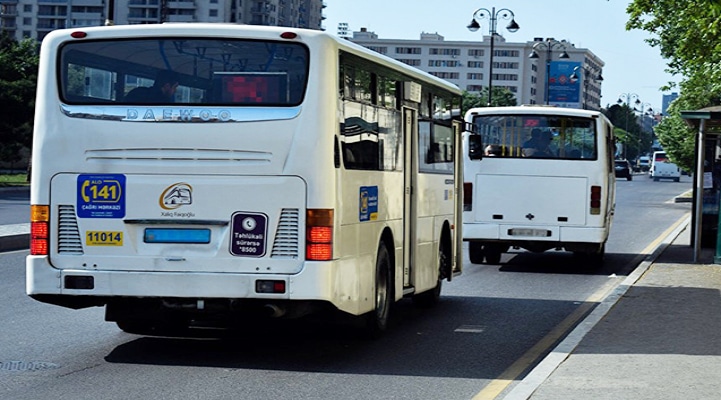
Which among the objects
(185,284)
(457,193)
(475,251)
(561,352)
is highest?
Answer: (457,193)

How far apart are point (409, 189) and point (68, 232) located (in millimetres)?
3844

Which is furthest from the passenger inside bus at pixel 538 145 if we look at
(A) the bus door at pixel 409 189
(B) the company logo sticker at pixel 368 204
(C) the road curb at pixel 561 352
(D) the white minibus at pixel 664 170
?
(D) the white minibus at pixel 664 170

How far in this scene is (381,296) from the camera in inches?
456

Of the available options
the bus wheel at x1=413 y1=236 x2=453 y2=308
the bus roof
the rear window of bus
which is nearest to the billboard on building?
the bus wheel at x1=413 y1=236 x2=453 y2=308

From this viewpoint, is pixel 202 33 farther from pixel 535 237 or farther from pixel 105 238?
pixel 535 237

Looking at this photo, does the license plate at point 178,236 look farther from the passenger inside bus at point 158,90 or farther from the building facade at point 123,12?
the building facade at point 123,12

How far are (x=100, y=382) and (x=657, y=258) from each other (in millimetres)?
15479

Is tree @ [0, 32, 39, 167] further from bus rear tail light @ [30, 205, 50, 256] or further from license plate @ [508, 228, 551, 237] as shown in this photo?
bus rear tail light @ [30, 205, 50, 256]

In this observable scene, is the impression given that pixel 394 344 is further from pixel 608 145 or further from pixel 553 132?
pixel 608 145

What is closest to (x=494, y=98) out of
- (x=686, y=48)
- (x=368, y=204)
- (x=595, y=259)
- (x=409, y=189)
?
(x=686, y=48)

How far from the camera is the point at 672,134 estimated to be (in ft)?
192

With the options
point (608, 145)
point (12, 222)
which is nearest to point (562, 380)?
point (608, 145)

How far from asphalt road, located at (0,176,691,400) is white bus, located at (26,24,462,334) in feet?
1.69

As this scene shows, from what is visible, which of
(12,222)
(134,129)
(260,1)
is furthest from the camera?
(260,1)
